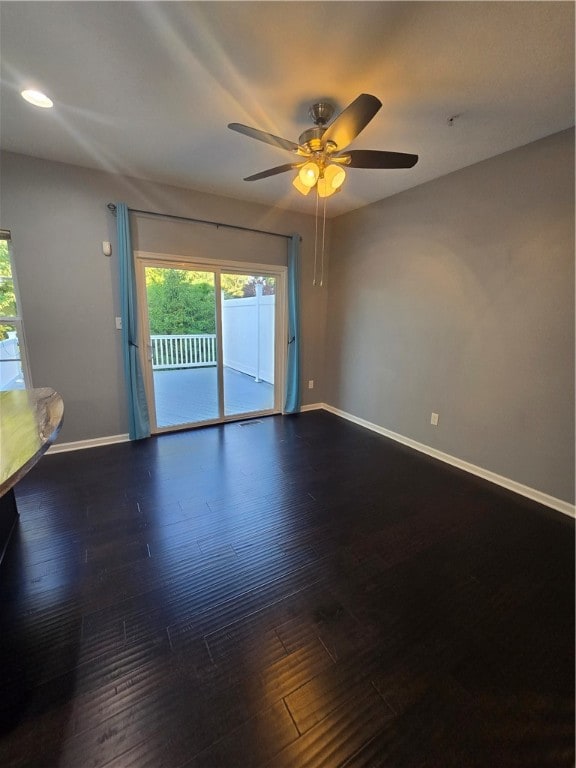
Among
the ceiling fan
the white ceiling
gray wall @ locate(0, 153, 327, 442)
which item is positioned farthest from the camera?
gray wall @ locate(0, 153, 327, 442)

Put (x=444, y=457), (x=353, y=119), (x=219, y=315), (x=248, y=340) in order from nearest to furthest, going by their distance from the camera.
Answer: (x=353, y=119) → (x=444, y=457) → (x=219, y=315) → (x=248, y=340)

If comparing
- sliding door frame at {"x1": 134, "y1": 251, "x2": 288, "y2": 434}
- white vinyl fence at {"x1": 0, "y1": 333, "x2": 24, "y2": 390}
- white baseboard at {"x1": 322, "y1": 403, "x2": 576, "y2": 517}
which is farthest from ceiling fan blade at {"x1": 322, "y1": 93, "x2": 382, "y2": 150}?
white vinyl fence at {"x1": 0, "y1": 333, "x2": 24, "y2": 390}

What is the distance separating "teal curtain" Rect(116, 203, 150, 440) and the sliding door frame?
0.13m

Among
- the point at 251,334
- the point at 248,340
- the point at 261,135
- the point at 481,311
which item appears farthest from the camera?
the point at 248,340

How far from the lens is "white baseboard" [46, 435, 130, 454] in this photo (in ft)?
10.4

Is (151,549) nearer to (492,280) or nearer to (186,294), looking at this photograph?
(186,294)

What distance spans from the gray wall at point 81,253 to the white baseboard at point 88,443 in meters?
0.06

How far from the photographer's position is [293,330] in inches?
167

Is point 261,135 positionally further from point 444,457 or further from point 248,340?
point 248,340

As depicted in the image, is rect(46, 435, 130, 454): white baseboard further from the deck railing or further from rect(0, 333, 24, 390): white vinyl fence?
the deck railing

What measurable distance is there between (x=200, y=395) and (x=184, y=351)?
0.72 m

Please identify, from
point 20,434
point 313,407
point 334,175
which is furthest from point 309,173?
point 313,407

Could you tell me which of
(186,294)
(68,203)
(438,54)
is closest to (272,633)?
(438,54)

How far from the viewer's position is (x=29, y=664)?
1274 millimetres
